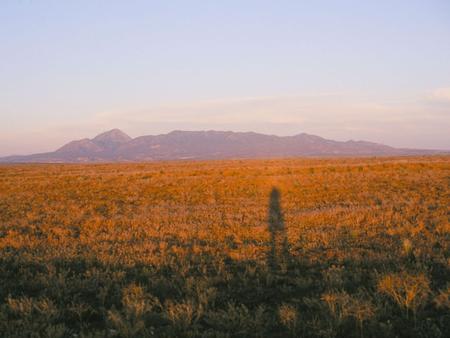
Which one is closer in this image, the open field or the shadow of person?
the open field

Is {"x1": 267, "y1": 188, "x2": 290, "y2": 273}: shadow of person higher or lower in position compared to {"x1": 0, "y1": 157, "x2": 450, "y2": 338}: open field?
lower

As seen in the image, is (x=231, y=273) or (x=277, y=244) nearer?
(x=231, y=273)

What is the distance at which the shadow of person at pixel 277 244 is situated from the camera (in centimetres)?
729

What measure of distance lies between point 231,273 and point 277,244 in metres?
2.60

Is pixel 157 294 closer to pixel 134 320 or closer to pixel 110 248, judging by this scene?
pixel 134 320

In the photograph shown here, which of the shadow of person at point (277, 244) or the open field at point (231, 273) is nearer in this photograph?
the open field at point (231, 273)

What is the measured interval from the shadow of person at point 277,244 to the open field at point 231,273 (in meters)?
0.04

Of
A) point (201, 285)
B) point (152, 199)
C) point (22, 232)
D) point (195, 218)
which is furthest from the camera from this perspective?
point (152, 199)

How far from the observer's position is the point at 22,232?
1152 cm

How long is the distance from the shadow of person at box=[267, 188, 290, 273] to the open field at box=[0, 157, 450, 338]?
0.14 ft

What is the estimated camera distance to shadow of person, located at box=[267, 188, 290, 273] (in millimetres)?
7293

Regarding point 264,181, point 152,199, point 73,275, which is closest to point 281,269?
point 73,275

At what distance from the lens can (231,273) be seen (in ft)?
22.4

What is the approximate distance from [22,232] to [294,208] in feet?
35.4
